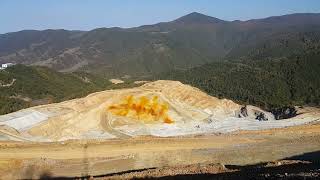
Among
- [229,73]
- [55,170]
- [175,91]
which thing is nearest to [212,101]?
[175,91]

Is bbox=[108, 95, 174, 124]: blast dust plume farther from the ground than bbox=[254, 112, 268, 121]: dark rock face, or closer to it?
farther from the ground

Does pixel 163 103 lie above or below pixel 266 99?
above

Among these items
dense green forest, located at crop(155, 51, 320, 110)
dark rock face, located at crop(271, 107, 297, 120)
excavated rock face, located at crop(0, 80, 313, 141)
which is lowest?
dense green forest, located at crop(155, 51, 320, 110)

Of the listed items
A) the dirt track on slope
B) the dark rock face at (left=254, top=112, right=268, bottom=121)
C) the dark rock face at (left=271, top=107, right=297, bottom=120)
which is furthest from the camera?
the dark rock face at (left=271, top=107, right=297, bottom=120)

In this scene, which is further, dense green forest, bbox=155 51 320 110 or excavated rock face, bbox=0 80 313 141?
dense green forest, bbox=155 51 320 110

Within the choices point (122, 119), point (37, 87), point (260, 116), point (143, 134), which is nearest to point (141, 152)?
point (143, 134)

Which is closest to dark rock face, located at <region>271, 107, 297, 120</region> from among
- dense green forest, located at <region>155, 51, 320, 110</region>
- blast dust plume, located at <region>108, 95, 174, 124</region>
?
dense green forest, located at <region>155, 51, 320, 110</region>

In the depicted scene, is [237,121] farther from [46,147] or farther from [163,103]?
[46,147]

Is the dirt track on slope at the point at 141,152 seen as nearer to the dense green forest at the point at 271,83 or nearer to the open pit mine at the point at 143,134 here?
the open pit mine at the point at 143,134

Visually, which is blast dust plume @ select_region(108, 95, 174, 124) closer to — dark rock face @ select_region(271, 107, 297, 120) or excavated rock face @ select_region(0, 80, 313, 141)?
excavated rock face @ select_region(0, 80, 313, 141)
